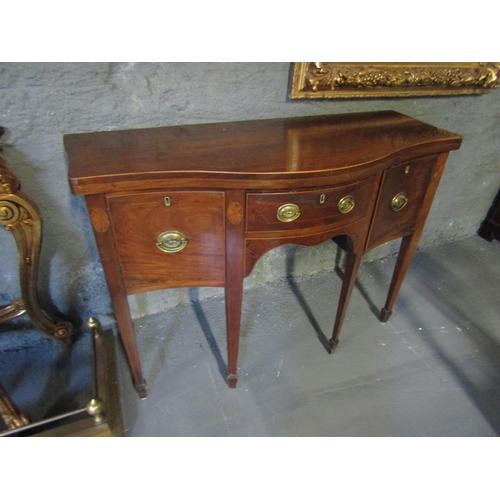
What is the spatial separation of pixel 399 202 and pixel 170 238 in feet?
2.54

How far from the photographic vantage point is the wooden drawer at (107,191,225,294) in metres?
0.88

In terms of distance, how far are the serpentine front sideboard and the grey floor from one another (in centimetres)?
26

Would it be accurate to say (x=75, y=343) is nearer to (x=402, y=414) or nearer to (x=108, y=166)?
(x=108, y=166)

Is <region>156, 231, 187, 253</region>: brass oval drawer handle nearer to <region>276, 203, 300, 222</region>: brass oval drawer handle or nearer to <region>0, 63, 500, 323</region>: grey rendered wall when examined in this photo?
<region>276, 203, 300, 222</region>: brass oval drawer handle

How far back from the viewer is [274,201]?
927 millimetres

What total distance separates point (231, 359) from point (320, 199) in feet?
2.24

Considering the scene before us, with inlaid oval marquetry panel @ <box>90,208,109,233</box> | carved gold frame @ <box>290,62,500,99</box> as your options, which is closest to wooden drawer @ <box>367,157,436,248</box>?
carved gold frame @ <box>290,62,500,99</box>

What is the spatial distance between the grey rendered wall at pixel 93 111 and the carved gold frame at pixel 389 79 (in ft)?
0.17

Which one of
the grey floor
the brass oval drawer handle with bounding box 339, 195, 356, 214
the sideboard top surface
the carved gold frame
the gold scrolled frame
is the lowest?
the grey floor

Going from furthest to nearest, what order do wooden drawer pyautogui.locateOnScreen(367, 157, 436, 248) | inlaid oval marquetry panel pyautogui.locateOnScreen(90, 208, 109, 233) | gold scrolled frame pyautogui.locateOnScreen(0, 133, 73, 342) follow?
wooden drawer pyautogui.locateOnScreen(367, 157, 436, 248) < gold scrolled frame pyautogui.locateOnScreen(0, 133, 73, 342) < inlaid oval marquetry panel pyautogui.locateOnScreen(90, 208, 109, 233)

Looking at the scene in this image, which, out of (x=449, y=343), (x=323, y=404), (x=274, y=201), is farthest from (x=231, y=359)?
(x=449, y=343)

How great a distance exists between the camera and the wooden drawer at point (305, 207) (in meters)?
0.93

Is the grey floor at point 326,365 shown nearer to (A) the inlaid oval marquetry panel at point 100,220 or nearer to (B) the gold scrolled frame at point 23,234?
(B) the gold scrolled frame at point 23,234

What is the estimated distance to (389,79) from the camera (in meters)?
1.38
